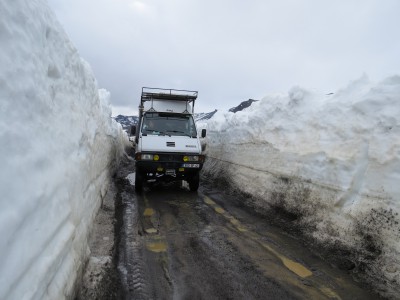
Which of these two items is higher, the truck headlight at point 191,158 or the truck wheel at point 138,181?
the truck headlight at point 191,158

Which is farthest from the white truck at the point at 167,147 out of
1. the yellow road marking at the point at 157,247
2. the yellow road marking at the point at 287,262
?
the yellow road marking at the point at 157,247

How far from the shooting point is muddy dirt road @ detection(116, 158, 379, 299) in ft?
12.3

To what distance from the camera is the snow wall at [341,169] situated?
180 inches

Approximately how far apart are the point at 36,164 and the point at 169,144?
6709 mm

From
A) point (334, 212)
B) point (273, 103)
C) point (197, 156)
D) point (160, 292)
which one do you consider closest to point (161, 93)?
point (197, 156)

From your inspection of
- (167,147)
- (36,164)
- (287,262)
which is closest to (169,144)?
(167,147)

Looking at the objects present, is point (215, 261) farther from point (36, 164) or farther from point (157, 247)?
point (36, 164)

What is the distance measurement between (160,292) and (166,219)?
2995 millimetres

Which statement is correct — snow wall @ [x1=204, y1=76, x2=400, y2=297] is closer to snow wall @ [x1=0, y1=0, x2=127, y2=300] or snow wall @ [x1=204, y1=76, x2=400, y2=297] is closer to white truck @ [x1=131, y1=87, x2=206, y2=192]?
white truck @ [x1=131, y1=87, x2=206, y2=192]

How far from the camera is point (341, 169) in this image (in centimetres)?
581

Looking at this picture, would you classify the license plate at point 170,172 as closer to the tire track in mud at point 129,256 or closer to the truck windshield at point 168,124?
the truck windshield at point 168,124

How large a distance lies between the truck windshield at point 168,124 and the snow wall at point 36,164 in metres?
5.95

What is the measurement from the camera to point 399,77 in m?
5.32

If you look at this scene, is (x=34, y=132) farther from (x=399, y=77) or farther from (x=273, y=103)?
(x=273, y=103)
